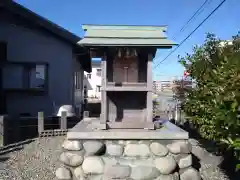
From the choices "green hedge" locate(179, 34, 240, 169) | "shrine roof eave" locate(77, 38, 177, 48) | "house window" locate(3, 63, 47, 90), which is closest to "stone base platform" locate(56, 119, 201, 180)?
"green hedge" locate(179, 34, 240, 169)

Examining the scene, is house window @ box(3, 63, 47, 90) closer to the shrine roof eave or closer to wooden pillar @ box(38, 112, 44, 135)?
wooden pillar @ box(38, 112, 44, 135)

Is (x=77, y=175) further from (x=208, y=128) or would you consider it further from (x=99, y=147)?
(x=208, y=128)

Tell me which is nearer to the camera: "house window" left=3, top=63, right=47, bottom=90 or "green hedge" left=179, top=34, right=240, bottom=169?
"green hedge" left=179, top=34, right=240, bottom=169

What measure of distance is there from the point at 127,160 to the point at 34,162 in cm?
277

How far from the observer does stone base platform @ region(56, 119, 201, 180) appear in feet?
15.4

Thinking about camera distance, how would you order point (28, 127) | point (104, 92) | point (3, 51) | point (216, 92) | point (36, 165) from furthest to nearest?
point (3, 51), point (28, 127), point (36, 165), point (104, 92), point (216, 92)

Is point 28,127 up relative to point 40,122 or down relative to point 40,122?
down

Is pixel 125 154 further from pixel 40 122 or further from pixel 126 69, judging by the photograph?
pixel 40 122

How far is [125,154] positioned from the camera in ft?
15.8

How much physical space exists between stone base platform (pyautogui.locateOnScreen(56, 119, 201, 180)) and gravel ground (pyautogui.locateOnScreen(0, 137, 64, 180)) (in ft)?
3.25

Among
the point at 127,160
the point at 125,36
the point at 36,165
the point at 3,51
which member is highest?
the point at 3,51

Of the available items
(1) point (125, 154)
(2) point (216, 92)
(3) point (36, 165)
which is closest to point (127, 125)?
→ (1) point (125, 154)

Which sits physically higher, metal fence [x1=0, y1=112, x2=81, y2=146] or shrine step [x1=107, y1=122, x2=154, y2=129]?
shrine step [x1=107, y1=122, x2=154, y2=129]

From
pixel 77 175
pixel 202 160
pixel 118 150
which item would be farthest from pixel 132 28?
pixel 202 160
